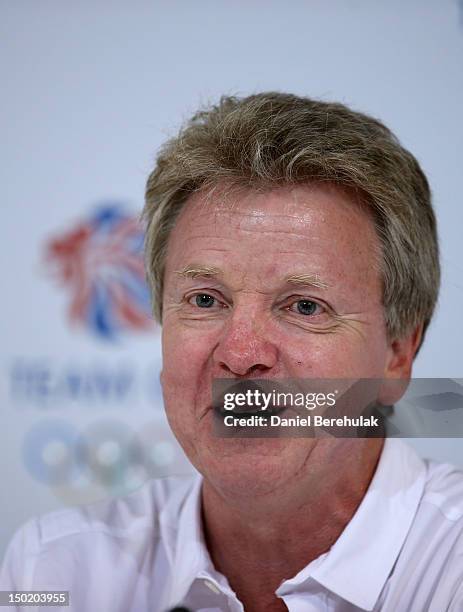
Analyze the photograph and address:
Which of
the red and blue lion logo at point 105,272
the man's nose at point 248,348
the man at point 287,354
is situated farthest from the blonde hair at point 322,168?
the man's nose at point 248,348

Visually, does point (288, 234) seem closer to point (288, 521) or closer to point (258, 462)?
point (258, 462)

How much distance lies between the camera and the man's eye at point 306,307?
1060 millimetres

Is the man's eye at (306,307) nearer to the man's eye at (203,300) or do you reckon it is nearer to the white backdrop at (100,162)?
the man's eye at (203,300)

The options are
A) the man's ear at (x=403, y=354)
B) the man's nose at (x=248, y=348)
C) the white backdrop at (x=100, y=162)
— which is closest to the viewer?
the man's nose at (x=248, y=348)

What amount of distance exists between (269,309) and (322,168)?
232 millimetres

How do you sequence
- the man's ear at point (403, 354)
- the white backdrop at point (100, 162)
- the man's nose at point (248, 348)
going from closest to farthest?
the man's nose at point (248, 348) → the man's ear at point (403, 354) → the white backdrop at point (100, 162)

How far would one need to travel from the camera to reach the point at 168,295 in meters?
1.19

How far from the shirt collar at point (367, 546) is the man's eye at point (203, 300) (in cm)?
37

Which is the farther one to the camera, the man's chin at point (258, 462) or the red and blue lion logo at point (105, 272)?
the red and blue lion logo at point (105, 272)

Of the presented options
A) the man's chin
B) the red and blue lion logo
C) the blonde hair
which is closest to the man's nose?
the man's chin

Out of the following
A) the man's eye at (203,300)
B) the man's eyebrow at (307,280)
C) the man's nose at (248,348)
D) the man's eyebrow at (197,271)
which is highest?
the man's eyebrow at (197,271)

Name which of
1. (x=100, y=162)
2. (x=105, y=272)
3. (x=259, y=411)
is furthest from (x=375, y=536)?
(x=100, y=162)

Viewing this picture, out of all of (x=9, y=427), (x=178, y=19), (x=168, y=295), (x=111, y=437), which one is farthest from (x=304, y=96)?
(x=9, y=427)

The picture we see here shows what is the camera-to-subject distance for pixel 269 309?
3.42 ft
